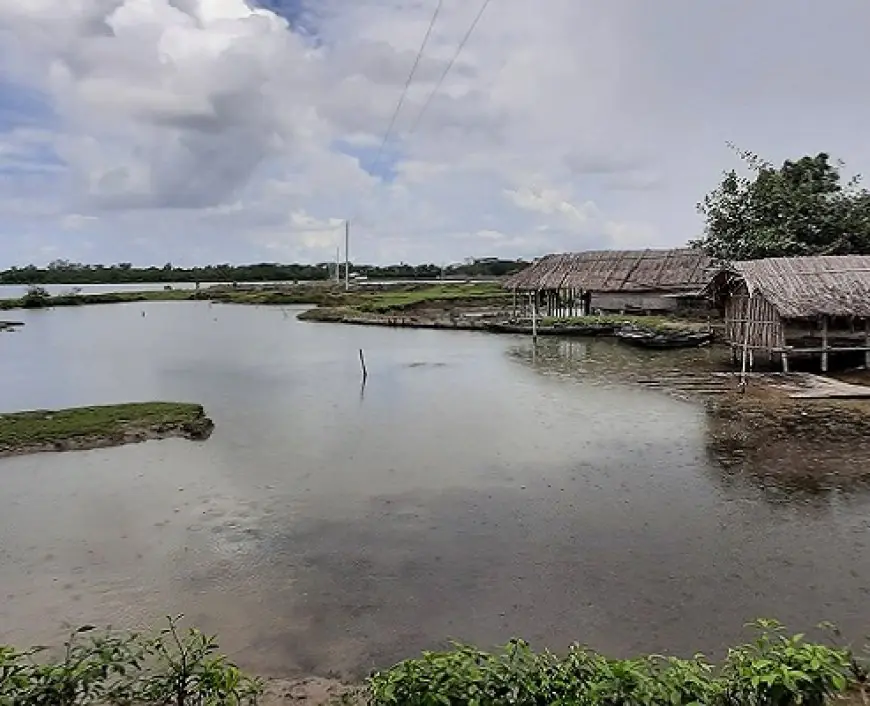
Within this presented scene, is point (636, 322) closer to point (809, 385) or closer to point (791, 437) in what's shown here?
point (809, 385)

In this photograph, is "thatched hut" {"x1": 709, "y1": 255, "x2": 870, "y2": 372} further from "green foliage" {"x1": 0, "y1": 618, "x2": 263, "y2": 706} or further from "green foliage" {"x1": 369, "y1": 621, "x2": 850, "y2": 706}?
"green foliage" {"x1": 0, "y1": 618, "x2": 263, "y2": 706}

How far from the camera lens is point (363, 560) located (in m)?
8.69

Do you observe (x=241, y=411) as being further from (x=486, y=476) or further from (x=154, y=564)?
(x=154, y=564)

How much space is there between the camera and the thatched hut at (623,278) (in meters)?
36.4

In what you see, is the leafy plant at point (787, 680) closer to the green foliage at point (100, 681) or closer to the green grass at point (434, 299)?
the green foliage at point (100, 681)

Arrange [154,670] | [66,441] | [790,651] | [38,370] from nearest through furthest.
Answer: [790,651]
[154,670]
[66,441]
[38,370]

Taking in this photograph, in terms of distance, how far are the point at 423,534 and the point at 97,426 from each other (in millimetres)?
8635

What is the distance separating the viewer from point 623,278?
123 ft

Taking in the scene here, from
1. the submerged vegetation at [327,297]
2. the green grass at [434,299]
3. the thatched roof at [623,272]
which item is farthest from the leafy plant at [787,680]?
the submerged vegetation at [327,297]

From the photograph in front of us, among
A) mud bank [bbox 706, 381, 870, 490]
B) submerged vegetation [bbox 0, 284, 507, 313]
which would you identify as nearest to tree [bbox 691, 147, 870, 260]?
mud bank [bbox 706, 381, 870, 490]

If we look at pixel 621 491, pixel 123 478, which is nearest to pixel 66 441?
pixel 123 478

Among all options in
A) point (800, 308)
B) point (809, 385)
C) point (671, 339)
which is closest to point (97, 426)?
point (809, 385)

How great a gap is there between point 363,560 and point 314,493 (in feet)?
9.22

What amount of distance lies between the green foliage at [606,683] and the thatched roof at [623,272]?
111 feet
